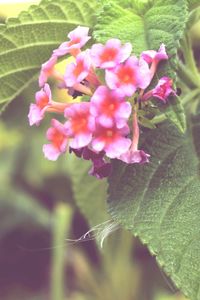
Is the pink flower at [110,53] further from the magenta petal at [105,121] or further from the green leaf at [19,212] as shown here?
the green leaf at [19,212]

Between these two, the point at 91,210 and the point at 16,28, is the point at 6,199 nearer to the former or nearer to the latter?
the point at 91,210

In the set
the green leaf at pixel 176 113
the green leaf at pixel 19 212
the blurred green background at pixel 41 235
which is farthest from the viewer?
the green leaf at pixel 19 212

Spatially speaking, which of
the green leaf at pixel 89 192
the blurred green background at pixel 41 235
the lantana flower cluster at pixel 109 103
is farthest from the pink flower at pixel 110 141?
the blurred green background at pixel 41 235

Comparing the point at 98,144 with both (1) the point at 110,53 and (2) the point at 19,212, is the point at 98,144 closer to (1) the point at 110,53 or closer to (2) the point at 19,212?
(1) the point at 110,53

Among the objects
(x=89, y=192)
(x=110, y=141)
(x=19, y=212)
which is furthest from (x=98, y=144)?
(x=19, y=212)

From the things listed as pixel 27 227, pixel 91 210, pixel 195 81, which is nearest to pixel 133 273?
pixel 27 227

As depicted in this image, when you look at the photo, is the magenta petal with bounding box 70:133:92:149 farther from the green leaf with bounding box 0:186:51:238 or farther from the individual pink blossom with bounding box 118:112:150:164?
the green leaf with bounding box 0:186:51:238

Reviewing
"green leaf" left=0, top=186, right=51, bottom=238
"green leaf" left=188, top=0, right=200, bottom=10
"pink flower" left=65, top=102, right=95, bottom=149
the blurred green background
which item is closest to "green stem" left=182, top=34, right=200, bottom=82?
"green leaf" left=188, top=0, right=200, bottom=10
